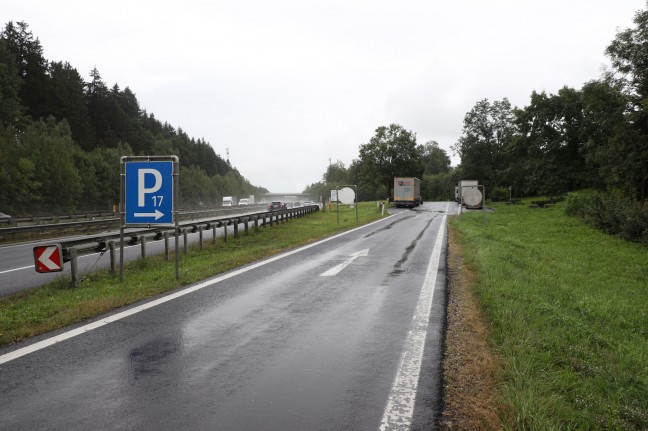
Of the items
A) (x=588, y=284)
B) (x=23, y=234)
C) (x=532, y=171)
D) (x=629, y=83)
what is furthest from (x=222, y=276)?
(x=532, y=171)

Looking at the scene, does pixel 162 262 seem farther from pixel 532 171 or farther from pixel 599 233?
pixel 532 171

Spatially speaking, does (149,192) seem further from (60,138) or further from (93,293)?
(60,138)

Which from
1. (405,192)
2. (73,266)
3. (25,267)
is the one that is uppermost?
(405,192)

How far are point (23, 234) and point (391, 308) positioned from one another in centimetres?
2262

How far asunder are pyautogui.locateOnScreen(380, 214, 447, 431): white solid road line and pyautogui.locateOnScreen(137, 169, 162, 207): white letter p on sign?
18.9ft

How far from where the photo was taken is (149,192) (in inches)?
362

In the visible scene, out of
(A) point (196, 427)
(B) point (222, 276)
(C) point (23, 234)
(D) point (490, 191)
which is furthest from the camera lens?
(D) point (490, 191)

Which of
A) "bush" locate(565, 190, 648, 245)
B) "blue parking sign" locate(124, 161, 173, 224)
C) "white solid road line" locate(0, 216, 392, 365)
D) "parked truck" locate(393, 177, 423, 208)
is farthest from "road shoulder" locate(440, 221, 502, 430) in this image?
"parked truck" locate(393, 177, 423, 208)

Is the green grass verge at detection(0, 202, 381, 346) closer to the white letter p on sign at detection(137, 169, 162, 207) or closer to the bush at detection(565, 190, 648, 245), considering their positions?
the white letter p on sign at detection(137, 169, 162, 207)

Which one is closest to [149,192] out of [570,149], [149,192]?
[149,192]

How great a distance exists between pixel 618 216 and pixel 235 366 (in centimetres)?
2437

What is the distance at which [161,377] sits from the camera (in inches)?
169

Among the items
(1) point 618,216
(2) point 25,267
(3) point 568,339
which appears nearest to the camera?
(3) point 568,339

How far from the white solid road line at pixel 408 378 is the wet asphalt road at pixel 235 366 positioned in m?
0.02
